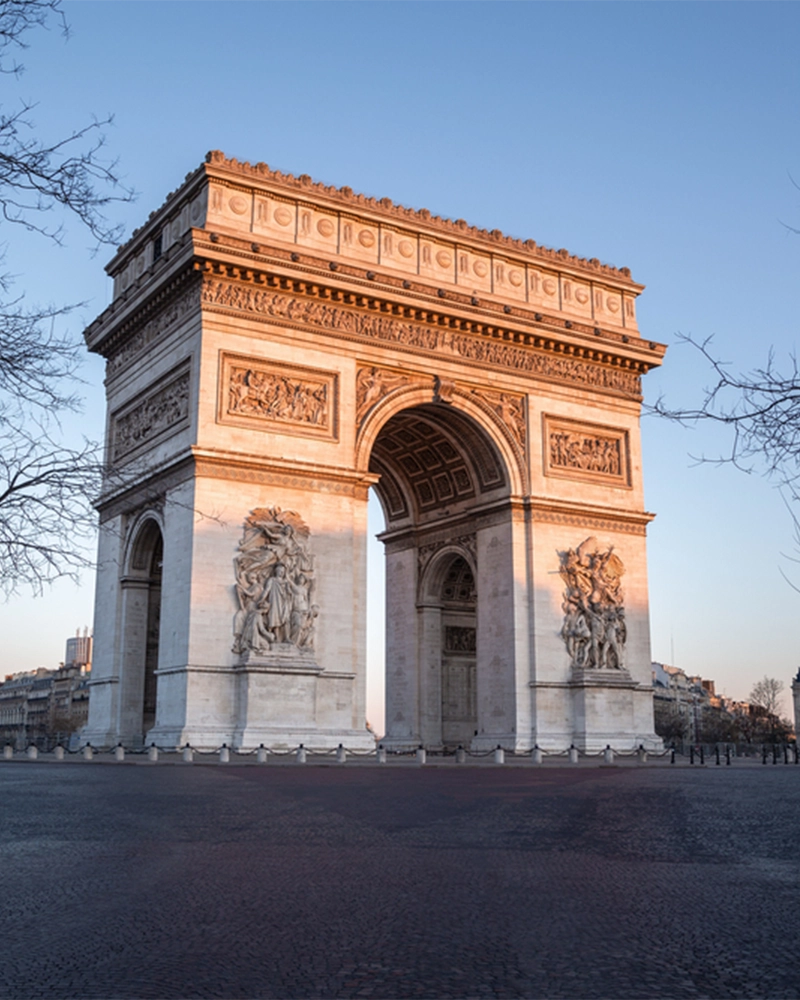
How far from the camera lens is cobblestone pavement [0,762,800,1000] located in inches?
159

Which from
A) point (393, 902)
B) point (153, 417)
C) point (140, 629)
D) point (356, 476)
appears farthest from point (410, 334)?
point (393, 902)

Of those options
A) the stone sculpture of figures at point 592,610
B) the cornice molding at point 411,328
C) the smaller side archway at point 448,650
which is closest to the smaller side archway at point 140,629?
the cornice molding at point 411,328

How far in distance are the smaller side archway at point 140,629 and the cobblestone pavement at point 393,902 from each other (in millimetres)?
18151

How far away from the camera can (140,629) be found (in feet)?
99.0

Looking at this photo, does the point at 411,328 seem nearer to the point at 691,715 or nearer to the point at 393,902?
the point at 393,902

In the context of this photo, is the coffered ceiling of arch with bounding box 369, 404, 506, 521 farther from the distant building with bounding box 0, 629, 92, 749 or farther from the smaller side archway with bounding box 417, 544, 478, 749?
the distant building with bounding box 0, 629, 92, 749

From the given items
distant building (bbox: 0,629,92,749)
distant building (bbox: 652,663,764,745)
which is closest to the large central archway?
distant building (bbox: 652,663,764,745)

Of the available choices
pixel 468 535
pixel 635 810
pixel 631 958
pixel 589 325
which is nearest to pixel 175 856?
pixel 631 958

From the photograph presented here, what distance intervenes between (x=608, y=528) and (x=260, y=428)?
11282 mm

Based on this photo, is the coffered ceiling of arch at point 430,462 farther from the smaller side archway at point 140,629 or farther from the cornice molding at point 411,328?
the smaller side archway at point 140,629

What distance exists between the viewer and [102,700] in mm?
29953

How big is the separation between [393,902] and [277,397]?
2273 cm

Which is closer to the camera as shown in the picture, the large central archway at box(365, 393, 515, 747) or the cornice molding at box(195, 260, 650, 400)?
the cornice molding at box(195, 260, 650, 400)

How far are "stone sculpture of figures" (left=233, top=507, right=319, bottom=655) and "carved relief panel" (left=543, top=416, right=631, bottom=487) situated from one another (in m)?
8.62
